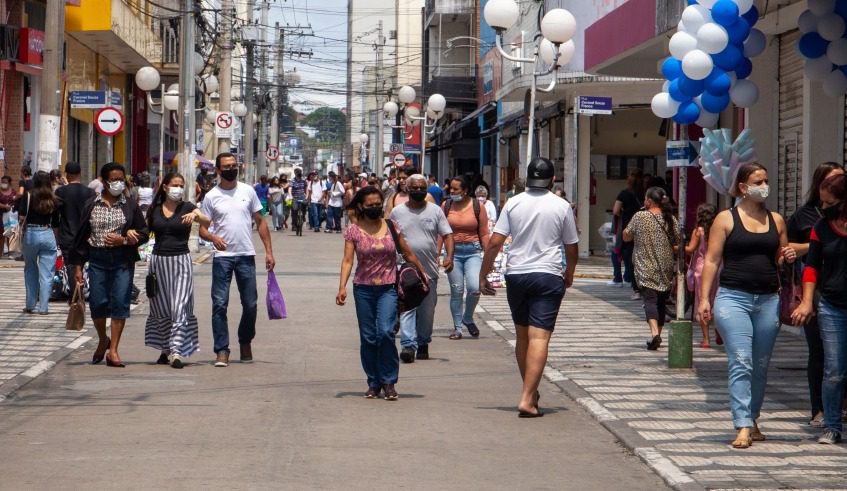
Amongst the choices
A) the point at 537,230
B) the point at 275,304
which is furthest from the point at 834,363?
the point at 275,304

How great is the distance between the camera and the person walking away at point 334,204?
138 ft

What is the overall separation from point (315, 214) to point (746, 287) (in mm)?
35159

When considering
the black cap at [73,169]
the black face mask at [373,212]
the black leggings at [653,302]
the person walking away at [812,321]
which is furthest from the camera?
the black cap at [73,169]

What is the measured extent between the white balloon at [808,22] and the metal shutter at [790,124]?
12.9 ft

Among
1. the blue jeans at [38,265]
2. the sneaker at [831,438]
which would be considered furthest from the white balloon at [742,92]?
the blue jeans at [38,265]

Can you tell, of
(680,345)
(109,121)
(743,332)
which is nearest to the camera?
(743,332)

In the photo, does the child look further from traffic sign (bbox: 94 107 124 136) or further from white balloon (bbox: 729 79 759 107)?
traffic sign (bbox: 94 107 124 136)

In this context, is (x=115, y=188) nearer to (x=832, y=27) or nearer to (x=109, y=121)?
(x=832, y=27)

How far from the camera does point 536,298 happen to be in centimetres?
1016

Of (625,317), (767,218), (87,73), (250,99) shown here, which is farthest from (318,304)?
(250,99)

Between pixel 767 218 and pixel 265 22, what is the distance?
62.3 m

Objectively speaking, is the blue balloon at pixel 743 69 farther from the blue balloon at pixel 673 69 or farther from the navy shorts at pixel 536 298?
the navy shorts at pixel 536 298

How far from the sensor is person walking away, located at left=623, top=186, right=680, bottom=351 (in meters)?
14.6

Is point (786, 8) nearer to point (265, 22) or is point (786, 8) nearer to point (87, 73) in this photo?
point (87, 73)
